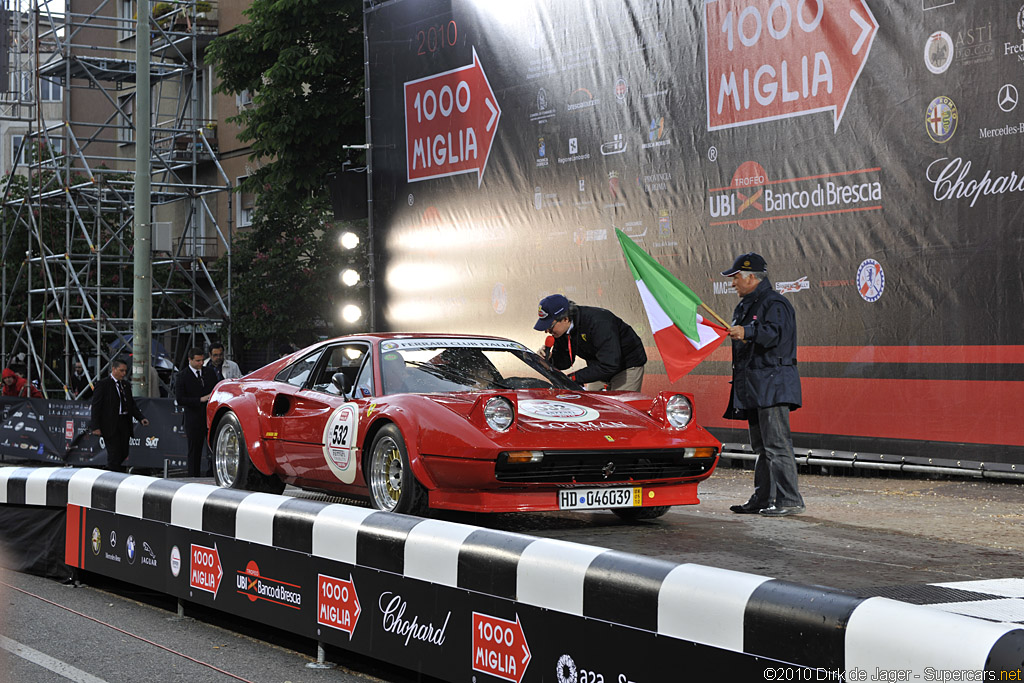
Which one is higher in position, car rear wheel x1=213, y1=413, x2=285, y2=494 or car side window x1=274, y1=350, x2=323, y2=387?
car side window x1=274, y1=350, x2=323, y2=387

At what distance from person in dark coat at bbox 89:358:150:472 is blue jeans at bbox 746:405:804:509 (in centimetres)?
923

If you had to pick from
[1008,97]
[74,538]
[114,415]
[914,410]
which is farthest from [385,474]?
[114,415]

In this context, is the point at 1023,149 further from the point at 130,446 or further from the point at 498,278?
the point at 130,446

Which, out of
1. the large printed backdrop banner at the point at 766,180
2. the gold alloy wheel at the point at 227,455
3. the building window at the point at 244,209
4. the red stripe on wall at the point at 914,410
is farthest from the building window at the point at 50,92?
the red stripe on wall at the point at 914,410

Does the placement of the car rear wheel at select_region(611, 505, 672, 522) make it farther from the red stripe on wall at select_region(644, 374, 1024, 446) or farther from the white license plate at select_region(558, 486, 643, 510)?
the red stripe on wall at select_region(644, 374, 1024, 446)

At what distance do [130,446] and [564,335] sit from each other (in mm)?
8964

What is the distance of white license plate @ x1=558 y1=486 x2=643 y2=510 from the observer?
743cm

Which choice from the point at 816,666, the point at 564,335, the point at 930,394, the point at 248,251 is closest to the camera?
the point at 816,666

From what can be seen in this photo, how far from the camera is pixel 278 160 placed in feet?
71.7

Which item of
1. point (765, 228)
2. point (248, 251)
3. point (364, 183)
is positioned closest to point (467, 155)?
point (364, 183)

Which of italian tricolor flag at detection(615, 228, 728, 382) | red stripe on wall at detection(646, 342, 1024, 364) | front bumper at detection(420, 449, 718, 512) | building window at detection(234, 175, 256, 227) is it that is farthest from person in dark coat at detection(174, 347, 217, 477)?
building window at detection(234, 175, 256, 227)

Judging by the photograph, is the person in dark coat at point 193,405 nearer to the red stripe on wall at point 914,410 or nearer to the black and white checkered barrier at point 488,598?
the red stripe on wall at point 914,410

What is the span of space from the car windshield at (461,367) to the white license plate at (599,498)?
4.08ft

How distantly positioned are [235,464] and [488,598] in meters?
5.36
